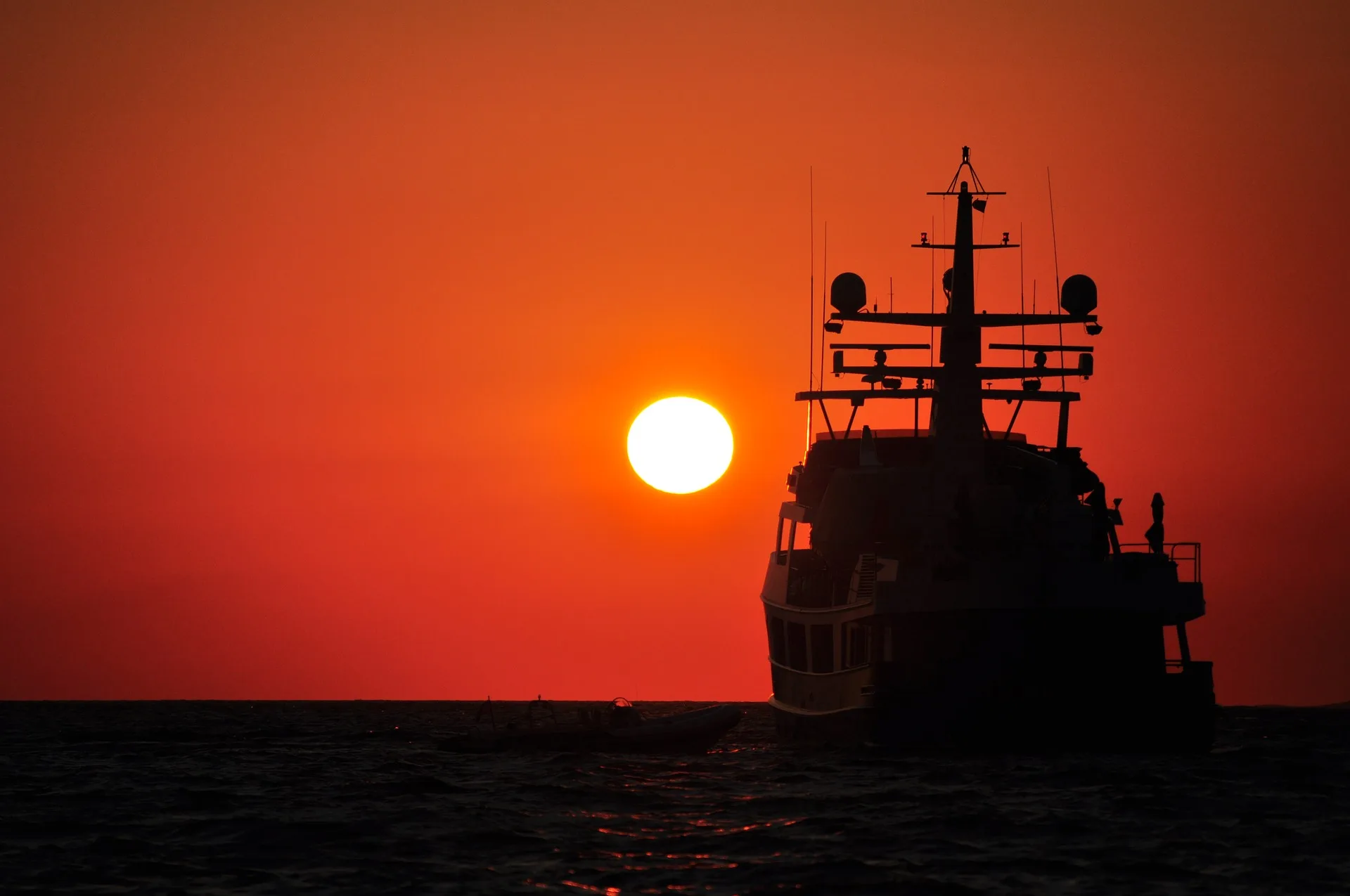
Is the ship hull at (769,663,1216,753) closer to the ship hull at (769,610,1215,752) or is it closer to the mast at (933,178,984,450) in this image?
the ship hull at (769,610,1215,752)

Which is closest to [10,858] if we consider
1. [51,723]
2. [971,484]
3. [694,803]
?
[694,803]

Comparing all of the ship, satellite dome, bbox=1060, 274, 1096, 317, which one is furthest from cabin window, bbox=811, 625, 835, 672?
satellite dome, bbox=1060, 274, 1096, 317

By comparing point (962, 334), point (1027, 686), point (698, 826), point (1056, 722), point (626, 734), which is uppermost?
point (962, 334)

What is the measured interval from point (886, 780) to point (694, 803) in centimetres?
561

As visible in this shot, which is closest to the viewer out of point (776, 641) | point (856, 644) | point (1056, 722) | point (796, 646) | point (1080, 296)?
point (1056, 722)

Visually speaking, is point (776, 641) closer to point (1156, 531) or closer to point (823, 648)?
point (823, 648)

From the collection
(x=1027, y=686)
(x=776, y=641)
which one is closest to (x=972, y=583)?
(x=1027, y=686)

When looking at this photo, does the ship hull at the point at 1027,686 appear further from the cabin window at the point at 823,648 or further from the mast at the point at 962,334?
the mast at the point at 962,334

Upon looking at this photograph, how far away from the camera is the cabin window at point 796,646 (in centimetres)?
5334

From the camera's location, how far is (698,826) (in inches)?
1323

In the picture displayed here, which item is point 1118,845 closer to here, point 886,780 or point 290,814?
point 886,780

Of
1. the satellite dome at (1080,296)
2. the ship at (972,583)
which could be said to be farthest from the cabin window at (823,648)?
the satellite dome at (1080,296)

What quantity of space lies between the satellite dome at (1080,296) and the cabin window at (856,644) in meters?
12.8

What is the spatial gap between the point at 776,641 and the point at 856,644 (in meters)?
12.6
